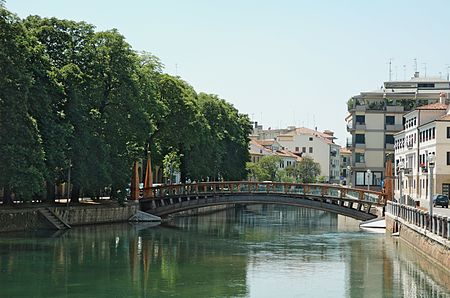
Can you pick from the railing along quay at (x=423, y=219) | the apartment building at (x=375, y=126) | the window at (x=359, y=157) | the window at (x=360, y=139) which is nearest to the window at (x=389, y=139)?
the apartment building at (x=375, y=126)

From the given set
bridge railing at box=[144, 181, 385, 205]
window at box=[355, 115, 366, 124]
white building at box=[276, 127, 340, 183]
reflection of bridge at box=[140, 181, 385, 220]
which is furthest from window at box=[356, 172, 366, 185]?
white building at box=[276, 127, 340, 183]

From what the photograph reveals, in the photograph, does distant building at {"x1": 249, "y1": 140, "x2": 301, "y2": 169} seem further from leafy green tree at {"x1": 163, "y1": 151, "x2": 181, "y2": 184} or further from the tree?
leafy green tree at {"x1": 163, "y1": 151, "x2": 181, "y2": 184}

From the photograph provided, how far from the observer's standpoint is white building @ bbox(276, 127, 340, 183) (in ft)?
550

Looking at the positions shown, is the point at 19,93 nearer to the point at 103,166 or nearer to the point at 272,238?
the point at 103,166

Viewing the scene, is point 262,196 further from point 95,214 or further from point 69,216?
point 69,216

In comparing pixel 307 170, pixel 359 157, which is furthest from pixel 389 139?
pixel 307 170

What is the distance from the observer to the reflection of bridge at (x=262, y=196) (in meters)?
57.7

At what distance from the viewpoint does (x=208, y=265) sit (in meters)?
35.2

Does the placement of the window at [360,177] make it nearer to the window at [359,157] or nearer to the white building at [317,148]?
the window at [359,157]

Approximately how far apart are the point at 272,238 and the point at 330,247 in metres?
6.49

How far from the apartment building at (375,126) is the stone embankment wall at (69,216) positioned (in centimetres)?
4438

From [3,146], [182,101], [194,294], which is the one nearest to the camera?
[194,294]

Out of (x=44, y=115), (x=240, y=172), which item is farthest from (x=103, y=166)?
(x=240, y=172)

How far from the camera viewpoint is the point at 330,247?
1750 inches
